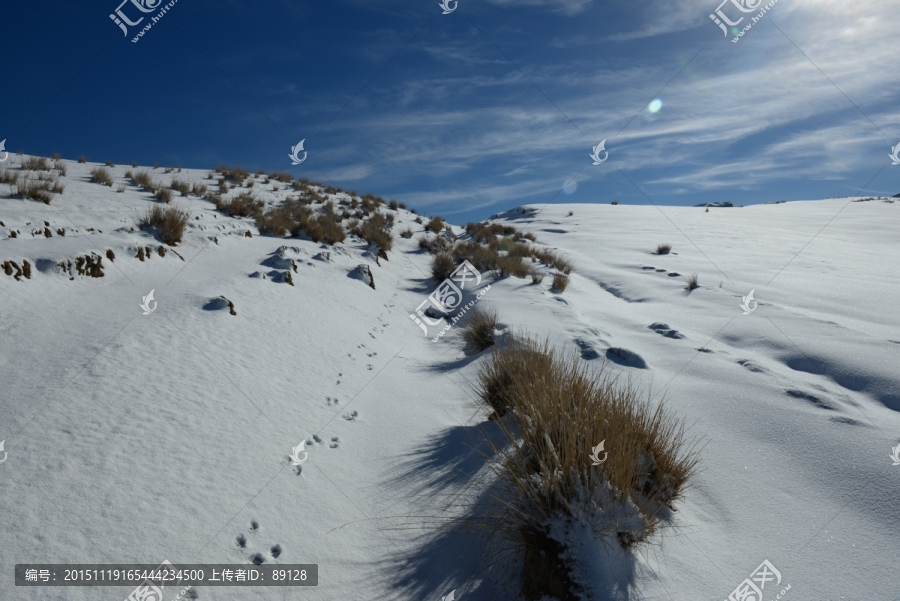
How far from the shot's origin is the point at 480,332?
5246 mm

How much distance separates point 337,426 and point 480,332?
248 centimetres

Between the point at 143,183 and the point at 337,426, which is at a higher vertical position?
the point at 143,183

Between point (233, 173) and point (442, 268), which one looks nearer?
point (442, 268)

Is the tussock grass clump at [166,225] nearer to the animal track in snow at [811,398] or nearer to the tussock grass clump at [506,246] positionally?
the animal track in snow at [811,398]

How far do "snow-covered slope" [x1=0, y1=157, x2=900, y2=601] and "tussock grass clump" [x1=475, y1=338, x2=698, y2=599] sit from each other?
150 mm

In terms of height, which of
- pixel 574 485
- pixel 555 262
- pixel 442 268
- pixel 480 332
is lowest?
pixel 574 485

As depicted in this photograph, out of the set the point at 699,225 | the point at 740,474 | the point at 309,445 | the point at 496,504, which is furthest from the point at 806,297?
the point at 699,225

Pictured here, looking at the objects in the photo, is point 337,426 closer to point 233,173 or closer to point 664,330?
point 664,330

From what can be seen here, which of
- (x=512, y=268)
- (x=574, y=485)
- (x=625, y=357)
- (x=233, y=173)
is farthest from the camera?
(x=233, y=173)

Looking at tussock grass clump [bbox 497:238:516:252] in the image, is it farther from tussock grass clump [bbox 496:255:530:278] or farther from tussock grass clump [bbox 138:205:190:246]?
tussock grass clump [bbox 138:205:190:246]

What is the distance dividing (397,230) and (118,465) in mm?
12505

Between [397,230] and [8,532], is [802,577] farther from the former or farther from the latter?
[397,230]

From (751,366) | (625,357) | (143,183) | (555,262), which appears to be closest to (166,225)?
(143,183)

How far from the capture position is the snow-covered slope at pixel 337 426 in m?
1.79
